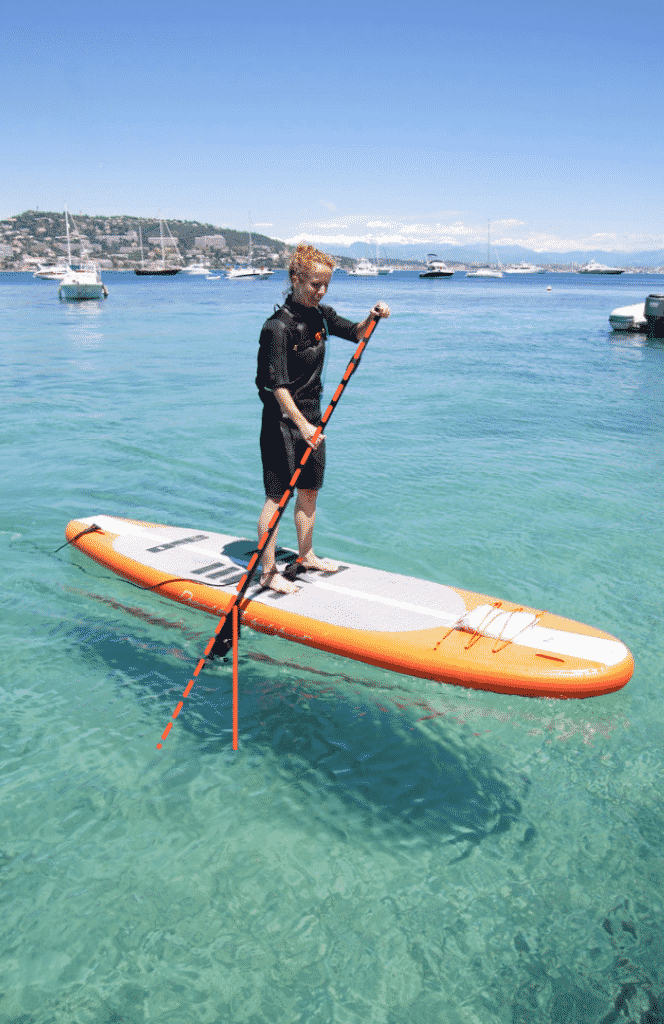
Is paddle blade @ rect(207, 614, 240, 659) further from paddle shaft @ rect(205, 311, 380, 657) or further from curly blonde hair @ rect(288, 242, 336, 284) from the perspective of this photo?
curly blonde hair @ rect(288, 242, 336, 284)

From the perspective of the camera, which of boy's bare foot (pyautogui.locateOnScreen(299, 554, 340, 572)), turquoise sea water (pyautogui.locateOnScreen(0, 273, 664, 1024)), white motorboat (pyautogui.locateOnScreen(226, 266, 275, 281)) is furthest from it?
white motorboat (pyautogui.locateOnScreen(226, 266, 275, 281))

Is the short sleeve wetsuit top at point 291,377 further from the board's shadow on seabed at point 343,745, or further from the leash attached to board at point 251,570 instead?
the board's shadow on seabed at point 343,745

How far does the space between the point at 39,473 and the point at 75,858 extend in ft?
25.1

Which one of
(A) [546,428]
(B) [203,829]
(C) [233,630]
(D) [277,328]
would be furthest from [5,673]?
(A) [546,428]

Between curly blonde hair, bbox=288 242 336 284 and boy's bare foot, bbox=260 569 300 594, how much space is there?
2.25 meters

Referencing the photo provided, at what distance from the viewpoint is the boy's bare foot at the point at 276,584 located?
17.3 feet

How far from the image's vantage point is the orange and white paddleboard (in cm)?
429

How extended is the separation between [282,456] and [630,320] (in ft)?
111

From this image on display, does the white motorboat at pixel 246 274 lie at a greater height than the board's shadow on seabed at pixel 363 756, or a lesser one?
greater

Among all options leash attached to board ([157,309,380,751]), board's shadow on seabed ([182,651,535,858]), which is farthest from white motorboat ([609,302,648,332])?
board's shadow on seabed ([182,651,535,858])

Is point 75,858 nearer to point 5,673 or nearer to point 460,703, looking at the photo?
point 5,673

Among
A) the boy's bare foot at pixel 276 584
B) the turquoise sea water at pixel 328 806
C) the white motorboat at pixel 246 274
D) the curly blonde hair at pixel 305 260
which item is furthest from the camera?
the white motorboat at pixel 246 274

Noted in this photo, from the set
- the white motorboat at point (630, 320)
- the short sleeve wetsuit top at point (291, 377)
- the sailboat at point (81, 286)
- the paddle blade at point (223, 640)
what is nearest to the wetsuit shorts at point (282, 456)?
the short sleeve wetsuit top at point (291, 377)

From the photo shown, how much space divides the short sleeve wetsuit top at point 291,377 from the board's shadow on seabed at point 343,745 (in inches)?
55.5
